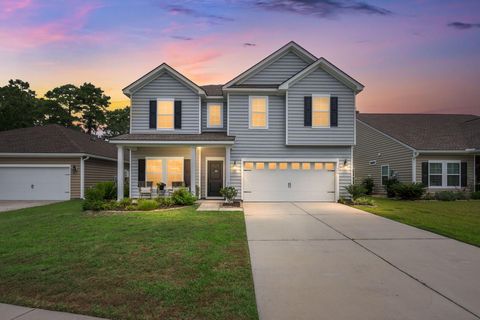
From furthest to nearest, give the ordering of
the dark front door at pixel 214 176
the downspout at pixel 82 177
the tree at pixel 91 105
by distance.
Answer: the tree at pixel 91 105
the downspout at pixel 82 177
the dark front door at pixel 214 176

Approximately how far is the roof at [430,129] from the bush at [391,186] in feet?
7.76

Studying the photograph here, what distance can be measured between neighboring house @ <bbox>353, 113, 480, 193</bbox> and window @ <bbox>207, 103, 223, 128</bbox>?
11725 mm

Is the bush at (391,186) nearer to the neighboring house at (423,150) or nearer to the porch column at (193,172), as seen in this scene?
the neighboring house at (423,150)

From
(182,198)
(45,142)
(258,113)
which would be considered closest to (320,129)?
(258,113)

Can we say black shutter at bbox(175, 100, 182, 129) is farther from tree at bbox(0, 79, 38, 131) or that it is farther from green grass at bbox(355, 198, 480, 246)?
tree at bbox(0, 79, 38, 131)

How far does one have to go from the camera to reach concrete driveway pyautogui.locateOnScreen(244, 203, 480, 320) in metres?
3.53

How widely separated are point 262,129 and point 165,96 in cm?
554

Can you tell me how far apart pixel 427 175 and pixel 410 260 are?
A: 1517 cm

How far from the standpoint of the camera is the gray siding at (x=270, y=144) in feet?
50.7

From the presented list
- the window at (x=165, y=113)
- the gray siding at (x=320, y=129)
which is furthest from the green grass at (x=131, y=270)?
the window at (x=165, y=113)

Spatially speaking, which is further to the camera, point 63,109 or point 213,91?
point 63,109

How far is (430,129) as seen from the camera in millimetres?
20953

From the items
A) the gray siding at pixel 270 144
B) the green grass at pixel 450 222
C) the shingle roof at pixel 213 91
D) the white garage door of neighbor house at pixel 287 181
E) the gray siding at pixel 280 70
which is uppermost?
the gray siding at pixel 280 70

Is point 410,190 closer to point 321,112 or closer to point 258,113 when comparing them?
point 321,112
